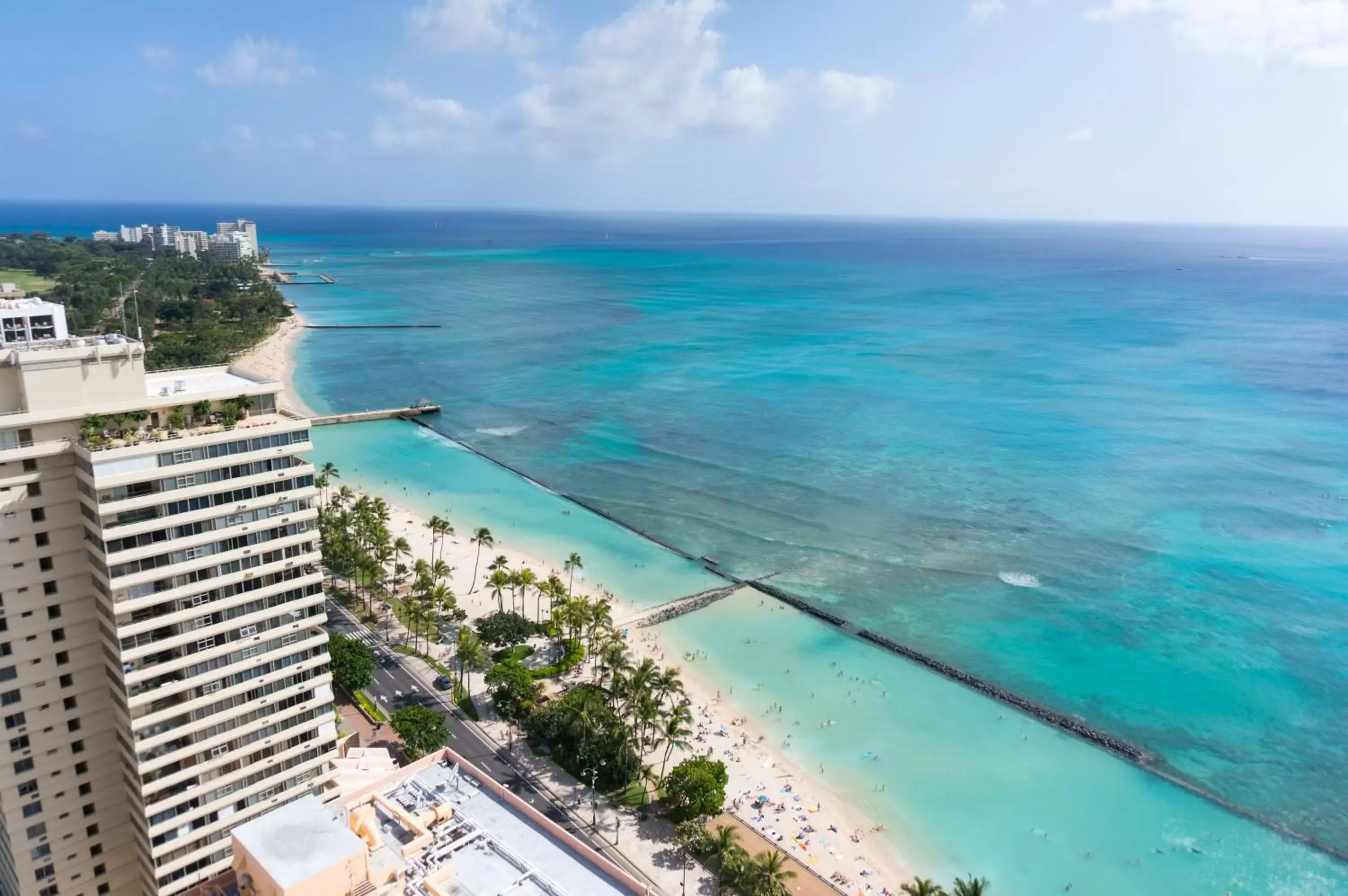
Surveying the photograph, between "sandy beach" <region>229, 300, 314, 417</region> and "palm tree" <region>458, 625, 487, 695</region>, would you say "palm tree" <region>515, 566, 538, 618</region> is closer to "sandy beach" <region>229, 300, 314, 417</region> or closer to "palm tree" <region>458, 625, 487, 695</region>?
"palm tree" <region>458, 625, 487, 695</region>

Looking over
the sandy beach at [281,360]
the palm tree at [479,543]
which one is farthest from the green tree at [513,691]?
the sandy beach at [281,360]

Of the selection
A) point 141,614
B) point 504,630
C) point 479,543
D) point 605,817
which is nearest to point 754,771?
point 605,817

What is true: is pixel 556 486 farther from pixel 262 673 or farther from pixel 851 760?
pixel 262 673

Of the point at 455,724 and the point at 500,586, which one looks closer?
the point at 455,724

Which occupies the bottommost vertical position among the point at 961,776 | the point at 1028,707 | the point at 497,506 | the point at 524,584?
the point at 961,776

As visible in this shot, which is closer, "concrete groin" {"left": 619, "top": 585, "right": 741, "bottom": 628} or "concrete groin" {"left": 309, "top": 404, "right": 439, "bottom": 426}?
"concrete groin" {"left": 619, "top": 585, "right": 741, "bottom": 628}

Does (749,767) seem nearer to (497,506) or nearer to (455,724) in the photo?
(455,724)

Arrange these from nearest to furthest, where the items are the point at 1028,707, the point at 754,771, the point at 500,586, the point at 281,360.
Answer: the point at 754,771, the point at 1028,707, the point at 500,586, the point at 281,360

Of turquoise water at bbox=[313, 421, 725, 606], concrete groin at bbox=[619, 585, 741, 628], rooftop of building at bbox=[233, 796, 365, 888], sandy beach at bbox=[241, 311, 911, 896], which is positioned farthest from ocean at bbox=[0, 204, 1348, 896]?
rooftop of building at bbox=[233, 796, 365, 888]
